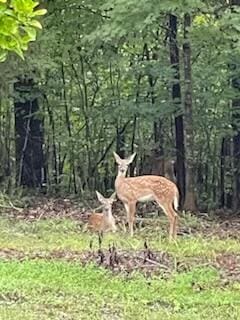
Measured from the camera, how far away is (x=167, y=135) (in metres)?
20.2

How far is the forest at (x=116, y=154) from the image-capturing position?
7809 millimetres

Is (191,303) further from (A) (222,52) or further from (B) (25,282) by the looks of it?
(A) (222,52)

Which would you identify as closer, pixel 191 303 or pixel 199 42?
pixel 191 303

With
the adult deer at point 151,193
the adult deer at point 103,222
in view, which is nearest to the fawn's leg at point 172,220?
the adult deer at point 151,193

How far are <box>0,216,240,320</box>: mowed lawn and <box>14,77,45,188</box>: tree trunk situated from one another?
8.92 metres

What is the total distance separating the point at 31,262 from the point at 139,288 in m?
1.55

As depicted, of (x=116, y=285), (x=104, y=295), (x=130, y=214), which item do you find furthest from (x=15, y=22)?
(x=130, y=214)

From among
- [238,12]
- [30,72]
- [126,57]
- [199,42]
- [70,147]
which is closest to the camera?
[238,12]

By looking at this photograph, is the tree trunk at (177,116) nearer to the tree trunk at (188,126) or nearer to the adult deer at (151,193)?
the tree trunk at (188,126)

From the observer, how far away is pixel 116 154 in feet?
50.6

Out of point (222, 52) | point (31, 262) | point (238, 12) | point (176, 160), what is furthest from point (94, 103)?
point (31, 262)

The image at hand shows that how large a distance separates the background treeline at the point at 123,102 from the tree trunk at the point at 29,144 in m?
0.03

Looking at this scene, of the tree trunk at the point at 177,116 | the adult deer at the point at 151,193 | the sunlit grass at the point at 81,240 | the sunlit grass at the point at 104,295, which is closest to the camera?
the sunlit grass at the point at 104,295

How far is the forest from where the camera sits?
7.81 meters
